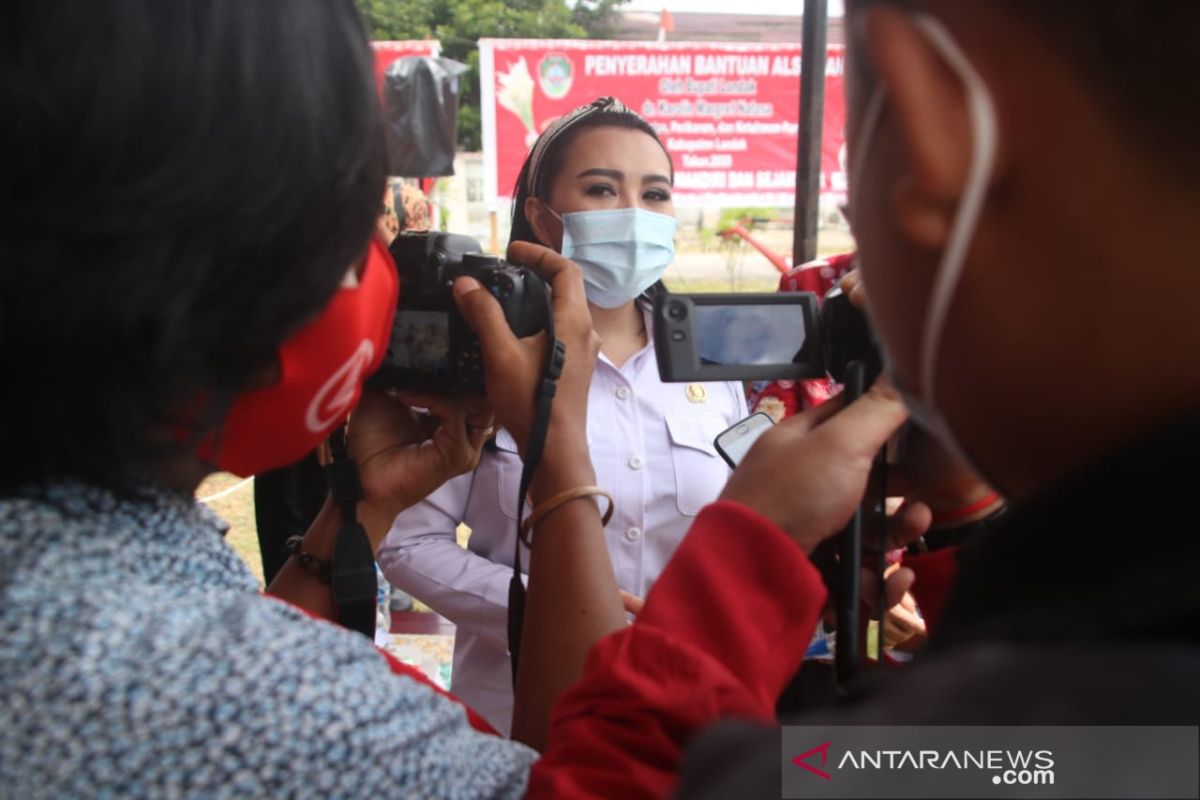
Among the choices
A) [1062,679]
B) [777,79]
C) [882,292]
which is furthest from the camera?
[777,79]

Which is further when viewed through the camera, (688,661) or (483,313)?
(483,313)

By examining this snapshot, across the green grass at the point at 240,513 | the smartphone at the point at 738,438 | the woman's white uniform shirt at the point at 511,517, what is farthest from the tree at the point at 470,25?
the smartphone at the point at 738,438

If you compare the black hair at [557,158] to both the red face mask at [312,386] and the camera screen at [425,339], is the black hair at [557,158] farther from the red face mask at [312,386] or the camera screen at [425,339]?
the red face mask at [312,386]

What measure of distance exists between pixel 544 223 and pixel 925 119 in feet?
5.40

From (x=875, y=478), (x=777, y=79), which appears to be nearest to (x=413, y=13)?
(x=777, y=79)

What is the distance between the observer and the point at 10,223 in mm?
566

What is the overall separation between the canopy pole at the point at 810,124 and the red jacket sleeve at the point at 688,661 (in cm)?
234

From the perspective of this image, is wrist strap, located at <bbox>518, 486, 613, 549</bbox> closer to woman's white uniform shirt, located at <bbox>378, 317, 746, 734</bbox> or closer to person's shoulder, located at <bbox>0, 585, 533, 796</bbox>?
person's shoulder, located at <bbox>0, 585, 533, 796</bbox>

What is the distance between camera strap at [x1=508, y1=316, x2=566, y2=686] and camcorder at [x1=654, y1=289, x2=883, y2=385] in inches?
6.9

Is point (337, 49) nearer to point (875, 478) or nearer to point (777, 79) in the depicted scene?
point (875, 478)

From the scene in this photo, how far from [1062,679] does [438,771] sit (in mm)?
451

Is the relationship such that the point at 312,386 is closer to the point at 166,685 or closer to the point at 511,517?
the point at 166,685

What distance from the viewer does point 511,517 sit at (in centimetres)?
172
